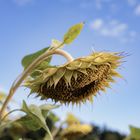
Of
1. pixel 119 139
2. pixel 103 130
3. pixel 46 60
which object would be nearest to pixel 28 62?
pixel 46 60

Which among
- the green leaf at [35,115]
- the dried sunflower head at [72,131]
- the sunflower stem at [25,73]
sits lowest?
the dried sunflower head at [72,131]

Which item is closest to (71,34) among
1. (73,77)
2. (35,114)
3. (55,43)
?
(55,43)

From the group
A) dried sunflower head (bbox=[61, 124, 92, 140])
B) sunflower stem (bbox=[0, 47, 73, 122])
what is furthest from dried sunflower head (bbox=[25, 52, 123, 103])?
dried sunflower head (bbox=[61, 124, 92, 140])

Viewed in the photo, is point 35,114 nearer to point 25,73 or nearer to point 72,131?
point 25,73

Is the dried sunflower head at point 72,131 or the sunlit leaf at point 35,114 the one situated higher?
the sunlit leaf at point 35,114

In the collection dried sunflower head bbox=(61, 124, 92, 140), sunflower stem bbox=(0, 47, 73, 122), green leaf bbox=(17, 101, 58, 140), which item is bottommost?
dried sunflower head bbox=(61, 124, 92, 140)

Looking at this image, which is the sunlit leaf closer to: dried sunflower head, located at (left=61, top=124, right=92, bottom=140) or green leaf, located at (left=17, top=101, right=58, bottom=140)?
green leaf, located at (left=17, top=101, right=58, bottom=140)

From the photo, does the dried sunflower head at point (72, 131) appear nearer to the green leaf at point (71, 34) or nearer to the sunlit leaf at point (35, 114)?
the sunlit leaf at point (35, 114)

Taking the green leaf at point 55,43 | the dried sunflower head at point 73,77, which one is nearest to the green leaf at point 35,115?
the dried sunflower head at point 73,77
